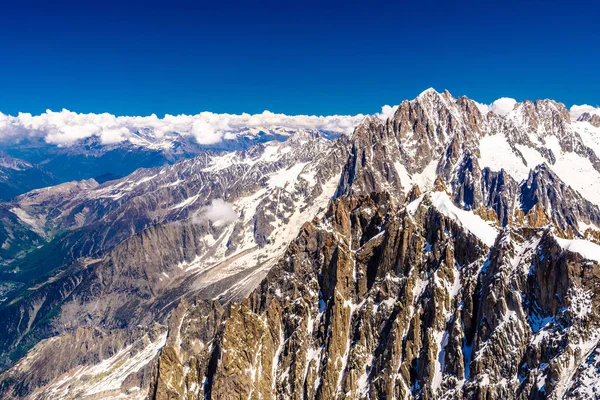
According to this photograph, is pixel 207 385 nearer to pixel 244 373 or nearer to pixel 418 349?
pixel 244 373

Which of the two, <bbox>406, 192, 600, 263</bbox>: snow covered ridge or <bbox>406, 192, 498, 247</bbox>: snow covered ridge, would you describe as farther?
<bbox>406, 192, 600, 263</bbox>: snow covered ridge

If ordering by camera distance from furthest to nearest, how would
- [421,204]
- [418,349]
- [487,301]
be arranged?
[421,204], [418,349], [487,301]

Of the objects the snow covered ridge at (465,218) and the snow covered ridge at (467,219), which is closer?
the snow covered ridge at (467,219)

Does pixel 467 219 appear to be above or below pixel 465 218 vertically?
below

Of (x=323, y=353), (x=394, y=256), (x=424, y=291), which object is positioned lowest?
(x=323, y=353)

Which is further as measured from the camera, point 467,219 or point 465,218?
point 465,218

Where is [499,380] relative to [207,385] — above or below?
above


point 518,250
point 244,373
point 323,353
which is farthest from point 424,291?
point 244,373

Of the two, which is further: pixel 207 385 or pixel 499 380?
pixel 207 385

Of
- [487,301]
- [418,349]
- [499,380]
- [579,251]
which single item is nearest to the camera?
[579,251]
